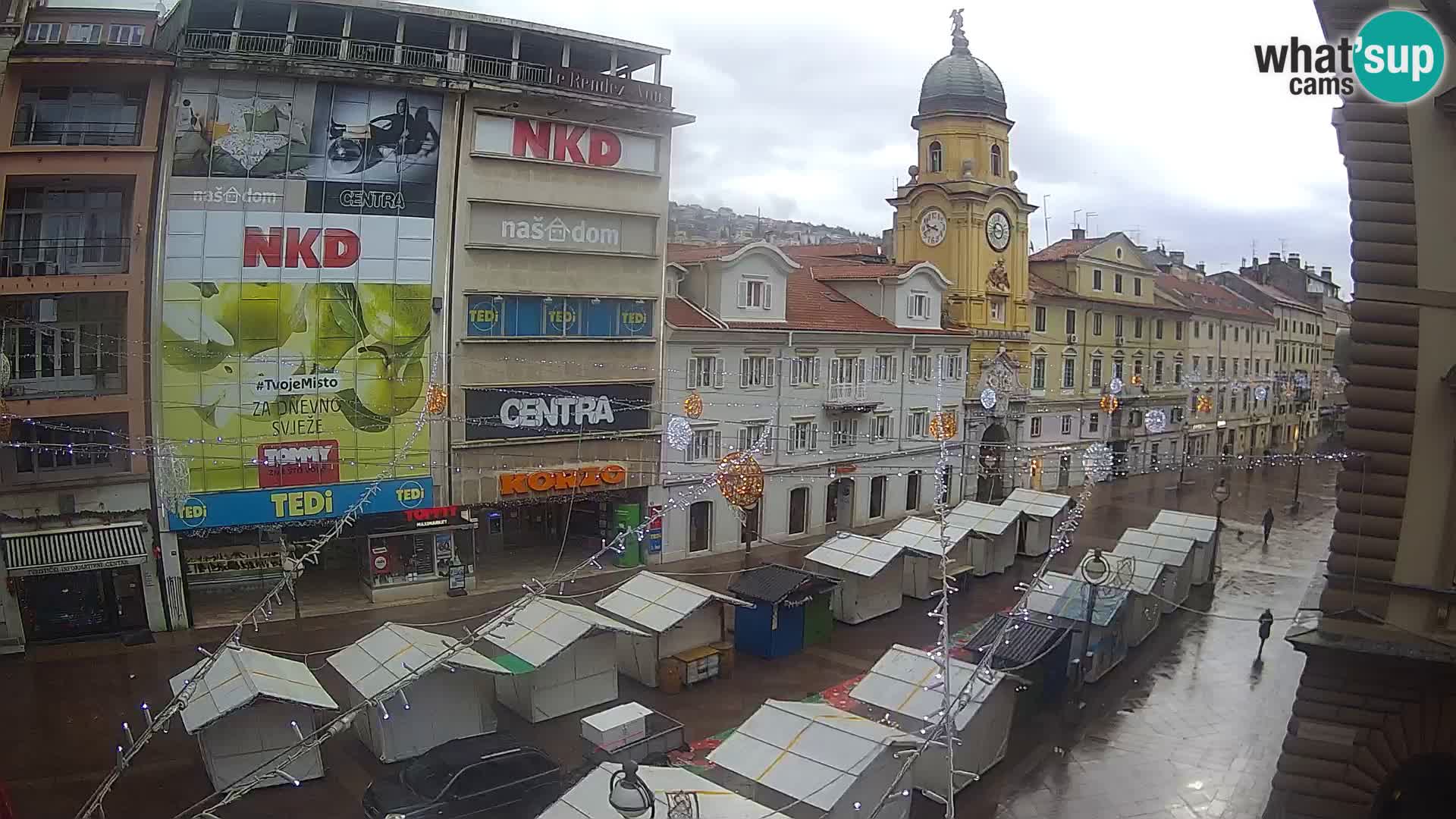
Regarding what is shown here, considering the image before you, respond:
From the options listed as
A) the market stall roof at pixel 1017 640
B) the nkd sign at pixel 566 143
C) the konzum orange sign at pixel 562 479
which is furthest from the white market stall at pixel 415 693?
the nkd sign at pixel 566 143

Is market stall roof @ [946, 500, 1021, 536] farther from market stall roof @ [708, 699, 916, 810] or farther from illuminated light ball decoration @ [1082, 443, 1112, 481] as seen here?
illuminated light ball decoration @ [1082, 443, 1112, 481]

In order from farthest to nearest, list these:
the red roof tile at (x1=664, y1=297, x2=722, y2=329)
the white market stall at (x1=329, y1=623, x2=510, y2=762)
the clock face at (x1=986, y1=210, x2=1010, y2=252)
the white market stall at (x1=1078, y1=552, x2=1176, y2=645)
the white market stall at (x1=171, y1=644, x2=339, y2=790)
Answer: the clock face at (x1=986, y1=210, x2=1010, y2=252), the red roof tile at (x1=664, y1=297, x2=722, y2=329), the white market stall at (x1=1078, y1=552, x2=1176, y2=645), the white market stall at (x1=329, y1=623, x2=510, y2=762), the white market stall at (x1=171, y1=644, x2=339, y2=790)

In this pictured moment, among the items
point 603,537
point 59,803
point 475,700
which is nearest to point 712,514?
point 603,537

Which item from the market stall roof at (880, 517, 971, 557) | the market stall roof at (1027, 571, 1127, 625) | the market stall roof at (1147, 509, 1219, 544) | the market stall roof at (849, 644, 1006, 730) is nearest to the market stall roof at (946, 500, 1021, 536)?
the market stall roof at (880, 517, 971, 557)

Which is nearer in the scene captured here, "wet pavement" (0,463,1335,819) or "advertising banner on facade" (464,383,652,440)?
"wet pavement" (0,463,1335,819)

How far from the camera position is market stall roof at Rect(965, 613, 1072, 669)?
19.3m

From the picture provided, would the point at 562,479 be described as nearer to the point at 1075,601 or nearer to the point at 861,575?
the point at 861,575

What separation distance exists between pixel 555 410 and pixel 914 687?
16191mm

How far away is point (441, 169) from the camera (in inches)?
1100

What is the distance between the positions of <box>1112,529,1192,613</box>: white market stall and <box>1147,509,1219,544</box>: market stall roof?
0.54 metres

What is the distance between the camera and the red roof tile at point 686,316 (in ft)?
108

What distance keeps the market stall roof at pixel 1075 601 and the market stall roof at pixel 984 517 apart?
256 inches

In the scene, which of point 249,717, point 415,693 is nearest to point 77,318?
point 249,717

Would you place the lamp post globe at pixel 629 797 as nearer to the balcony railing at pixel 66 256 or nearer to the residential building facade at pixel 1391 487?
the residential building facade at pixel 1391 487
